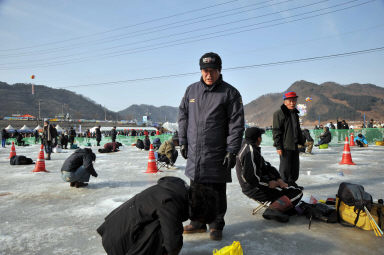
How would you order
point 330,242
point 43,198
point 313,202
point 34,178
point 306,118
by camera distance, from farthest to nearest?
1. point 306,118
2. point 34,178
3. point 43,198
4. point 313,202
5. point 330,242

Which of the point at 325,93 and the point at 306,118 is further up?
the point at 325,93

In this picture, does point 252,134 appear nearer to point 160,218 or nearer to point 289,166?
point 289,166

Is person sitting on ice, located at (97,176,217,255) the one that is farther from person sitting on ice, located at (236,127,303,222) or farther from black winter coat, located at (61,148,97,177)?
black winter coat, located at (61,148,97,177)

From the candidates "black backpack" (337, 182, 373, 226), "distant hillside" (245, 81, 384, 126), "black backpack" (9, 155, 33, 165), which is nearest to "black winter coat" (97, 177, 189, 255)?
"black backpack" (337, 182, 373, 226)

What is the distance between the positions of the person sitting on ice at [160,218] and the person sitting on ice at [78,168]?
3.81m

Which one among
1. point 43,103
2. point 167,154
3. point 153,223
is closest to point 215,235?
point 153,223

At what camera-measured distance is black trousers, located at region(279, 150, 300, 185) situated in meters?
4.23

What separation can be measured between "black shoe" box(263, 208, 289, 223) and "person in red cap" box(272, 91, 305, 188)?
3.11 feet

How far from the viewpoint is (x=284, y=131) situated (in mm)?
4363

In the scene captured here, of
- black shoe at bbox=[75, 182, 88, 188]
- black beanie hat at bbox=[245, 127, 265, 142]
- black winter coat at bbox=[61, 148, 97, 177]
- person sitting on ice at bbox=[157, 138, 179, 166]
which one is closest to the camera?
black beanie hat at bbox=[245, 127, 265, 142]

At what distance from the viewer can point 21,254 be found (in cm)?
250

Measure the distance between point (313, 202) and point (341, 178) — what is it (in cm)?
295

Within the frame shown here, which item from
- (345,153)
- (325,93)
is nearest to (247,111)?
(325,93)

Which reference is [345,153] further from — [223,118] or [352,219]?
[223,118]
